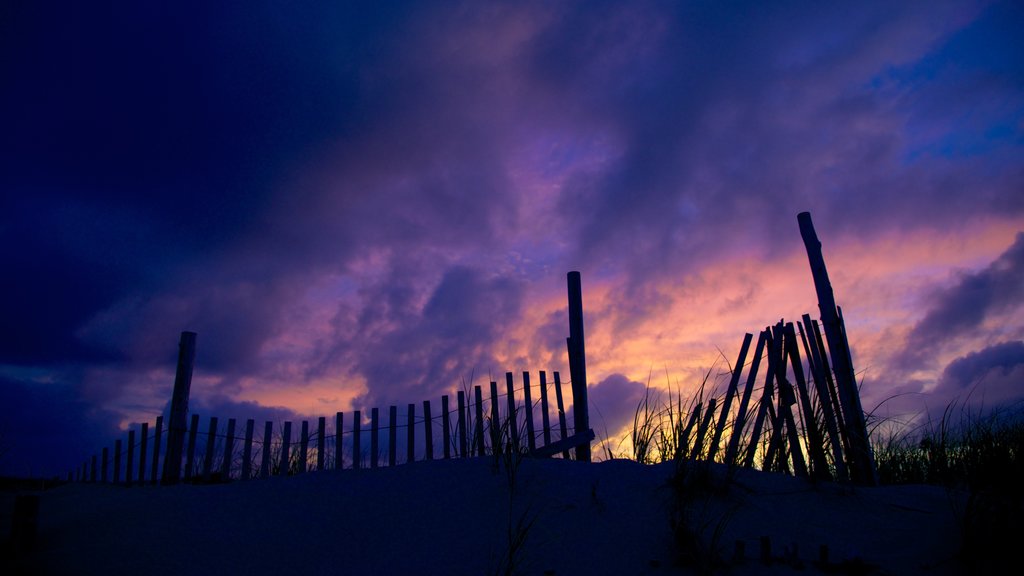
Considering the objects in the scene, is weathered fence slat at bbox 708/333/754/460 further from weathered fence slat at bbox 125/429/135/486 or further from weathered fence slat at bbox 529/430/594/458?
weathered fence slat at bbox 125/429/135/486

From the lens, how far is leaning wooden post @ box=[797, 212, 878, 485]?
197 inches

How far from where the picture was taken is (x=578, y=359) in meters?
6.62

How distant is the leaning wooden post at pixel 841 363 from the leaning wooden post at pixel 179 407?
7.34 metres

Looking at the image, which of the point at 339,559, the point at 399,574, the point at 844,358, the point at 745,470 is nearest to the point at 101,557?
the point at 339,559

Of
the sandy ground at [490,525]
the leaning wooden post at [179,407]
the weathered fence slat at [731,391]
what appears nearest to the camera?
the sandy ground at [490,525]

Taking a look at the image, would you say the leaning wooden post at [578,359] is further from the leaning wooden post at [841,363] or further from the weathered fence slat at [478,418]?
the leaning wooden post at [841,363]

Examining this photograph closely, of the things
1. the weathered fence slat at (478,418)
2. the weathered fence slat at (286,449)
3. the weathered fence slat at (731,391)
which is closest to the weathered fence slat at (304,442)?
the weathered fence slat at (286,449)

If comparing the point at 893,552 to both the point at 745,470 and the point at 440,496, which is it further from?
the point at 440,496

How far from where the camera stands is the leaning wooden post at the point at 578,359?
662 cm

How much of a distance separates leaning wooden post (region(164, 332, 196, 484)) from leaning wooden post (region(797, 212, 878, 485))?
7.34 metres

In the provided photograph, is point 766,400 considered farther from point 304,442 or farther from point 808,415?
point 304,442

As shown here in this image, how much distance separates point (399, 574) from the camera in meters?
3.17

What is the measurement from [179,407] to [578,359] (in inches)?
199

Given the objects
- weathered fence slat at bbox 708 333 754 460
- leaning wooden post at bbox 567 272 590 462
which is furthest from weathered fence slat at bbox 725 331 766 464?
leaning wooden post at bbox 567 272 590 462
